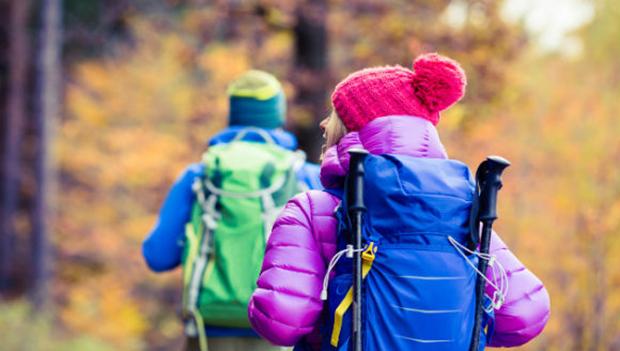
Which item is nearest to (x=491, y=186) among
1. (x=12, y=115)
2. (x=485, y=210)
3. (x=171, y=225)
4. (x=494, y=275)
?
(x=485, y=210)

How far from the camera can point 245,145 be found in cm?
415

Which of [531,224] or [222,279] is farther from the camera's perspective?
[531,224]

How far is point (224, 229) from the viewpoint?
3.88 metres

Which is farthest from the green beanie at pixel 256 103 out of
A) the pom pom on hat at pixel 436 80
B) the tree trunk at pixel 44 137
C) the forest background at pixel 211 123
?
the tree trunk at pixel 44 137

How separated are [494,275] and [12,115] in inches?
775

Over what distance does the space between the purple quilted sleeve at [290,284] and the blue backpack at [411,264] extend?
0.07 m

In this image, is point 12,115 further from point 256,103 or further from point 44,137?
point 256,103

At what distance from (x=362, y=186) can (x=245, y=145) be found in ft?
6.31

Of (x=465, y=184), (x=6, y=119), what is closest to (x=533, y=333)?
(x=465, y=184)

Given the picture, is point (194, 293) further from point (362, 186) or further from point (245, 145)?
point (362, 186)

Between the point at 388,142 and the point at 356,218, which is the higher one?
the point at 388,142

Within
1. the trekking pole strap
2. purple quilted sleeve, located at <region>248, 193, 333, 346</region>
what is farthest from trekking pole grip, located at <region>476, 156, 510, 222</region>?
purple quilted sleeve, located at <region>248, 193, 333, 346</region>

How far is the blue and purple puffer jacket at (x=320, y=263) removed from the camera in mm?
2354

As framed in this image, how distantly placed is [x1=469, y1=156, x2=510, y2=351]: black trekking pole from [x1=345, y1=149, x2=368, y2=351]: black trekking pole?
13.6 inches
